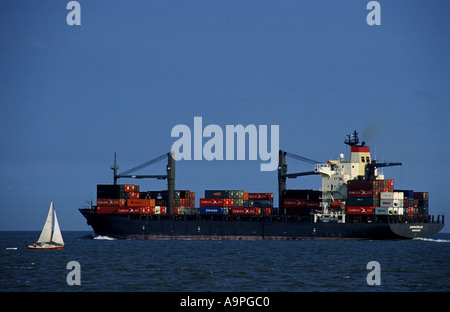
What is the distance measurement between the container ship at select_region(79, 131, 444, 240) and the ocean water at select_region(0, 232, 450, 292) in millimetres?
18259

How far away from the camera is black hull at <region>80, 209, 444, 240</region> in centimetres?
8988

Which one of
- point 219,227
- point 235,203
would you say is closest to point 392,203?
point 235,203

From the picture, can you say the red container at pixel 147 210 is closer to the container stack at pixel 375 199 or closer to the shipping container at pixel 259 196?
the shipping container at pixel 259 196

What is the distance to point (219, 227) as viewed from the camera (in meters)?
→ 92.4

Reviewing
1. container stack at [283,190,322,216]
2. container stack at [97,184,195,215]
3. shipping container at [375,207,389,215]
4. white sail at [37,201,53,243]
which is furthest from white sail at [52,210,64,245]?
shipping container at [375,207,389,215]

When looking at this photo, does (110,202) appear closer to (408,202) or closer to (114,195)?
(114,195)

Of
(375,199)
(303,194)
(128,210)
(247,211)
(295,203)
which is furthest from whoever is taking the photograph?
(303,194)

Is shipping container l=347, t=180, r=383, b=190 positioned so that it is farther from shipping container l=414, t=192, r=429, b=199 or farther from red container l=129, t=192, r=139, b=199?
red container l=129, t=192, r=139, b=199

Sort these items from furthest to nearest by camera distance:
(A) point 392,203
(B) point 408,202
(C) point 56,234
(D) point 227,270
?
(B) point 408,202 → (A) point 392,203 → (C) point 56,234 → (D) point 227,270

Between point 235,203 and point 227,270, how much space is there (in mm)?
44436

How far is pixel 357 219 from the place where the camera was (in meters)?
88.7

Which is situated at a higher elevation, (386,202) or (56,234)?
(386,202)
